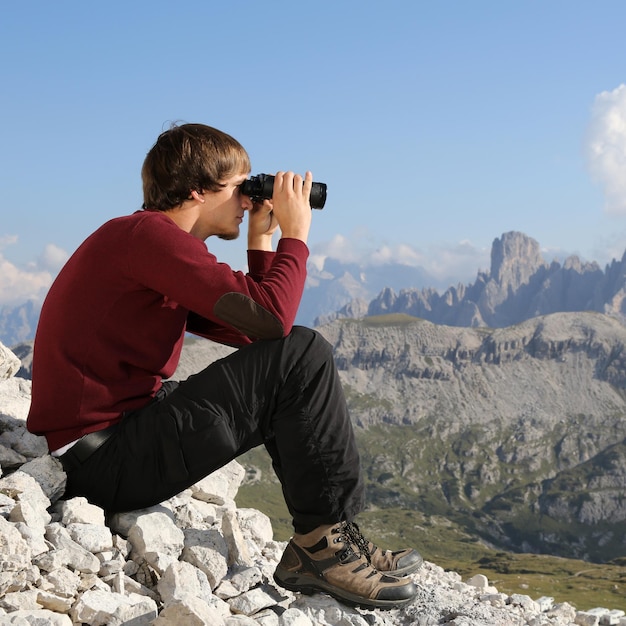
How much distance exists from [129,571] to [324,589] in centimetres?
178

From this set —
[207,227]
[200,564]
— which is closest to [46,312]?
[207,227]

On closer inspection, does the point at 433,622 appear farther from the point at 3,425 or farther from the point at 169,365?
the point at 3,425

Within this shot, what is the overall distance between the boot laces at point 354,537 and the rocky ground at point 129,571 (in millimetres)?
595

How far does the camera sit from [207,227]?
654 cm

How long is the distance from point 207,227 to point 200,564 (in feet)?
10.2

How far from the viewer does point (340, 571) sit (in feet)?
21.1

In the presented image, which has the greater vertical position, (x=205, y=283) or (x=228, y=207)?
(x=228, y=207)

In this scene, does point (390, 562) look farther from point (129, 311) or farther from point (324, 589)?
point (129, 311)

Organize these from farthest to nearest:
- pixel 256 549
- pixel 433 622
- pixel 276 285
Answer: pixel 256 549
pixel 433 622
pixel 276 285

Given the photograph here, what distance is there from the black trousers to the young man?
0.01 meters

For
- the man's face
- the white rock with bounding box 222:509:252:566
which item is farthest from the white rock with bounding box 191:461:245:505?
the man's face


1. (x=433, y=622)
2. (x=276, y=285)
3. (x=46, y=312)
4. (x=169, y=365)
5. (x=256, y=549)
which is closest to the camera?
(x=276, y=285)

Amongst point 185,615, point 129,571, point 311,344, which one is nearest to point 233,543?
point 129,571

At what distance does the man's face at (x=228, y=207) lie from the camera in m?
6.36
